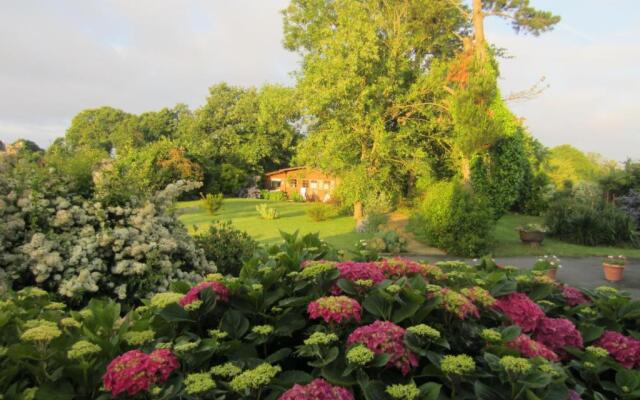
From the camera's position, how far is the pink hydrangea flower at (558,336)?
1.85 metres

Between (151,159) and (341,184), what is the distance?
15.2 m

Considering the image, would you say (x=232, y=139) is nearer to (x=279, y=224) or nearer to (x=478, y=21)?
(x=279, y=224)

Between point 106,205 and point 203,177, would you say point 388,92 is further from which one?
point 203,177

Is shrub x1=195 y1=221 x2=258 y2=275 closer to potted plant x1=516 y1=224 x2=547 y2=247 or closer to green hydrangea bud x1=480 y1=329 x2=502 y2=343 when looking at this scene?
green hydrangea bud x1=480 y1=329 x2=502 y2=343

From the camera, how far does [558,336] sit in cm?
186

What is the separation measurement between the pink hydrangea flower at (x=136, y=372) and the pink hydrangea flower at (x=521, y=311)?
1.38m

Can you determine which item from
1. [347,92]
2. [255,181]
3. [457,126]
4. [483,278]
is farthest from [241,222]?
[255,181]

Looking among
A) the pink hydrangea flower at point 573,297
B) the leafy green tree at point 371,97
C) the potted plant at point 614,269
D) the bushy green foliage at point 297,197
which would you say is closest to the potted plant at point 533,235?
the potted plant at point 614,269

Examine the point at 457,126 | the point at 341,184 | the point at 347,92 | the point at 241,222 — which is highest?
the point at 347,92

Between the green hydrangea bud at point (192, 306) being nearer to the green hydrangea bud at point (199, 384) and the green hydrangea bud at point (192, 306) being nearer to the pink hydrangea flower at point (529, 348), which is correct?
the green hydrangea bud at point (199, 384)

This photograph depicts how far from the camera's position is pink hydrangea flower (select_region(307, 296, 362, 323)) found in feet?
5.14

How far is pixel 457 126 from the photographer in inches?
605

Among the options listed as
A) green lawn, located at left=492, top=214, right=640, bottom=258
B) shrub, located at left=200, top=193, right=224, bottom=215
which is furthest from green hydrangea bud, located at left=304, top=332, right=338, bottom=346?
shrub, located at left=200, top=193, right=224, bottom=215

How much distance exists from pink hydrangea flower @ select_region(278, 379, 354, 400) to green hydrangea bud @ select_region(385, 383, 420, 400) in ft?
0.40
